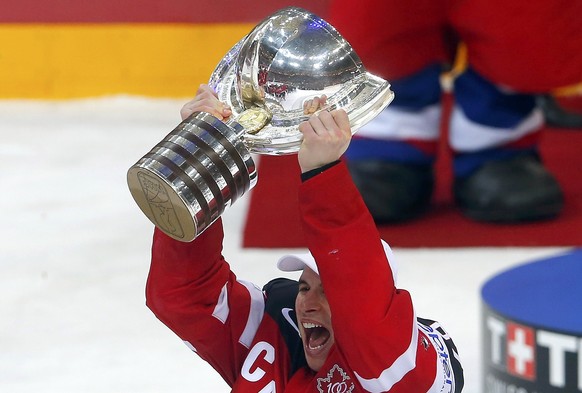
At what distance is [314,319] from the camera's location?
1.30 metres

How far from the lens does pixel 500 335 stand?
1370 millimetres

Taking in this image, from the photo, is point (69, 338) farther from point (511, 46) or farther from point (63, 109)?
point (63, 109)

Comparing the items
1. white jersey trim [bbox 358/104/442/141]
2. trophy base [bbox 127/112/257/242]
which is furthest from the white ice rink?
trophy base [bbox 127/112/257/242]

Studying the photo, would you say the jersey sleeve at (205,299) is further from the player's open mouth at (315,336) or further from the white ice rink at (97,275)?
the white ice rink at (97,275)

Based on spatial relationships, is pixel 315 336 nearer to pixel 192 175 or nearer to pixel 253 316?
pixel 253 316

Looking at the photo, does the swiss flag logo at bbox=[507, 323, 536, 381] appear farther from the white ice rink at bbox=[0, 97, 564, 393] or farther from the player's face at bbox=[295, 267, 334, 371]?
the white ice rink at bbox=[0, 97, 564, 393]

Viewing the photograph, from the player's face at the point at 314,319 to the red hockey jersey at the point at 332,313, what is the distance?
0.05 feet

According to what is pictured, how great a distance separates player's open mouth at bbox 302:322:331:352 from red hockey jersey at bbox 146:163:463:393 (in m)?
0.02

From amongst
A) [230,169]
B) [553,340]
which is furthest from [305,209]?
[553,340]

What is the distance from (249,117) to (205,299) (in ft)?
0.70

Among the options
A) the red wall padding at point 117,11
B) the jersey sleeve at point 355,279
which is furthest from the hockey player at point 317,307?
the red wall padding at point 117,11

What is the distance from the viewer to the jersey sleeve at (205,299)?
1328mm

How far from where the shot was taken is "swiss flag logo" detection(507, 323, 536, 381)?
1.32 metres

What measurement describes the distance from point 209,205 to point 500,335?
1.22ft
